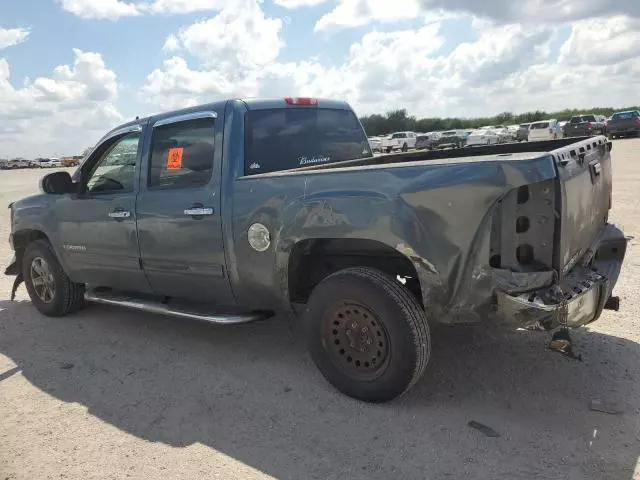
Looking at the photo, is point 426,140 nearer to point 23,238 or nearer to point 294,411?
point 23,238

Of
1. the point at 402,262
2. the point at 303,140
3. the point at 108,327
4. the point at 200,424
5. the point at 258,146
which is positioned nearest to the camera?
the point at 200,424

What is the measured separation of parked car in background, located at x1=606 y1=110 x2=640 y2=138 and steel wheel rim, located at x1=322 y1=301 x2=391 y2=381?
129 ft

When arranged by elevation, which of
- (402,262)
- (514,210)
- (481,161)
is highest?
(481,161)

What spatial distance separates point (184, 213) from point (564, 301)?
2.73 metres

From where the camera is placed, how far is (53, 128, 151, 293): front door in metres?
4.97

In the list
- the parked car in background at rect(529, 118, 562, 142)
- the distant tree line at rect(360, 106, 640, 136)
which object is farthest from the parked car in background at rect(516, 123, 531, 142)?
the distant tree line at rect(360, 106, 640, 136)

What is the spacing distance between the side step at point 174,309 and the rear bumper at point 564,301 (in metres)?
1.90

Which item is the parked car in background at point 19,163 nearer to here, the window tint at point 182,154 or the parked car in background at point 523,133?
the parked car in background at point 523,133

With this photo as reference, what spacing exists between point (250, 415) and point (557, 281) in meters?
2.01

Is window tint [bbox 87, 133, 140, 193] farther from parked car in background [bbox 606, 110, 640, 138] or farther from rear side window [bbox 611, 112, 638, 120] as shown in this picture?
rear side window [bbox 611, 112, 638, 120]

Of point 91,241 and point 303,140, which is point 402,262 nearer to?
point 303,140

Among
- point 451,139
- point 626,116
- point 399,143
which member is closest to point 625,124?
point 626,116

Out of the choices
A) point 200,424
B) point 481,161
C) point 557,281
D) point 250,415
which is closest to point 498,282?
point 557,281

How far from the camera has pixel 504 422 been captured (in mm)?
3387
